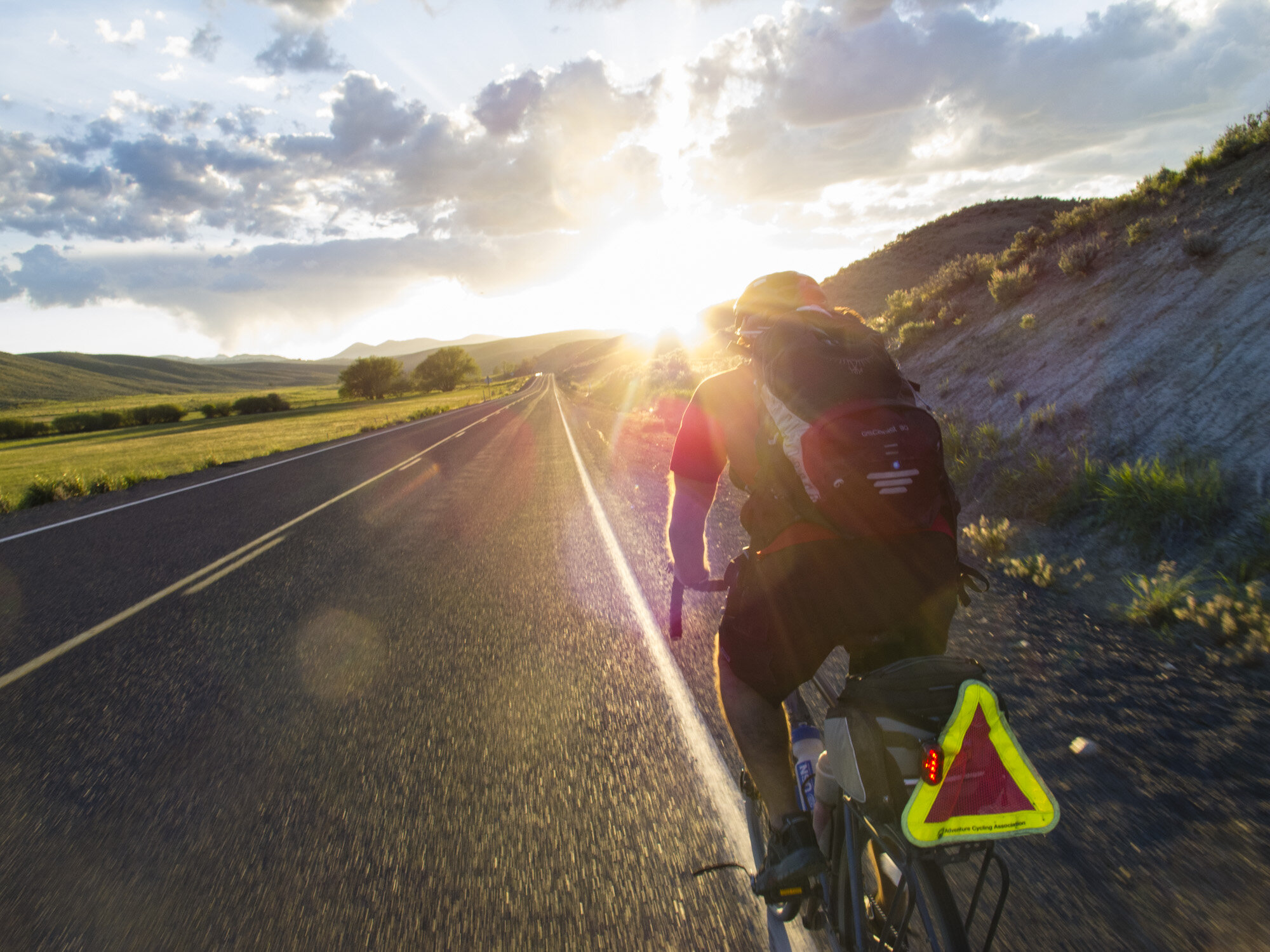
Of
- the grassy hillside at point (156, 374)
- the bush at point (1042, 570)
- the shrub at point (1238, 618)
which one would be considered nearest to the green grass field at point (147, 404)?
the grassy hillside at point (156, 374)

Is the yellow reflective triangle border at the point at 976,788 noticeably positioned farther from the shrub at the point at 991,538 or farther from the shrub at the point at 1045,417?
the shrub at the point at 1045,417

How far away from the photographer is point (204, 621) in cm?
503

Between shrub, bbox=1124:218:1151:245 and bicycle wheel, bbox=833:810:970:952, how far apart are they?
38.8 feet

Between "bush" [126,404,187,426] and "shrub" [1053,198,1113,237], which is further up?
"shrub" [1053,198,1113,237]

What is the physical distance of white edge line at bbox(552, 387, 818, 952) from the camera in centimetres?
204

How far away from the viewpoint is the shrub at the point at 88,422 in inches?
1981

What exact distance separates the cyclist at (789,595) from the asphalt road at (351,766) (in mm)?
656

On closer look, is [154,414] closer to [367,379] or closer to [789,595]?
[367,379]

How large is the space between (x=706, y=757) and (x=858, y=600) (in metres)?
1.64

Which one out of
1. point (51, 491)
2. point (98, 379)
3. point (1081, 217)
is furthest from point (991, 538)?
point (98, 379)

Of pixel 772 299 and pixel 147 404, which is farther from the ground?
pixel 772 299

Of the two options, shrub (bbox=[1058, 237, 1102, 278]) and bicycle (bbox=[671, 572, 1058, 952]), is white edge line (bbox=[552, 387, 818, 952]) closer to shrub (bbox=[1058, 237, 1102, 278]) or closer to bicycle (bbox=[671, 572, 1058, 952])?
bicycle (bbox=[671, 572, 1058, 952])

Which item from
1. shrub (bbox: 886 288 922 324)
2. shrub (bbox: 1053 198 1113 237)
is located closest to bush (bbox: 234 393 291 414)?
shrub (bbox: 886 288 922 324)

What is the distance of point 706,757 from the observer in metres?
2.94
